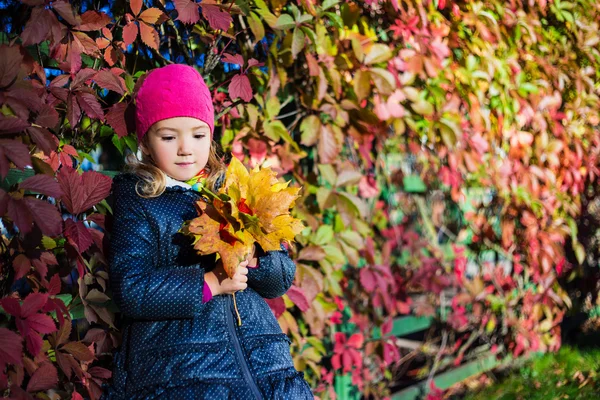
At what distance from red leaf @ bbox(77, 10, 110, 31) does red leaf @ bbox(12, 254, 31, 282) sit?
590 millimetres

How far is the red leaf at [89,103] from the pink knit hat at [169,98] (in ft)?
0.33

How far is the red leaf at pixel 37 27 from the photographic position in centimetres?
144

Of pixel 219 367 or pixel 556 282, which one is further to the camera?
pixel 556 282

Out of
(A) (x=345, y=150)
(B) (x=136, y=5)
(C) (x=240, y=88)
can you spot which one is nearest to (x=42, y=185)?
(B) (x=136, y=5)

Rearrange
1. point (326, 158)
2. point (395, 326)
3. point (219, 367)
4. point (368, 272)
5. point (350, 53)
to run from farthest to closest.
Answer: point (395, 326) → point (368, 272) → point (350, 53) → point (326, 158) → point (219, 367)

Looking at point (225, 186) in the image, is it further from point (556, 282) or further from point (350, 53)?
point (556, 282)

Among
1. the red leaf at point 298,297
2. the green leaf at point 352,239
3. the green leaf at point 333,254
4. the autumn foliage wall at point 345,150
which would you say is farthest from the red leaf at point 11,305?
the green leaf at point 352,239

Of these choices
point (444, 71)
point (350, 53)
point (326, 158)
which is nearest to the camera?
point (326, 158)

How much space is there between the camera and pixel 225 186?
5.23 feet

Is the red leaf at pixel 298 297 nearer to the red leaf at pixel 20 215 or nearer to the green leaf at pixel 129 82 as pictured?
the green leaf at pixel 129 82

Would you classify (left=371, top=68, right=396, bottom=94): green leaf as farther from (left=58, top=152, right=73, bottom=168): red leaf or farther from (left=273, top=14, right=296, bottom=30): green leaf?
(left=58, top=152, right=73, bottom=168): red leaf

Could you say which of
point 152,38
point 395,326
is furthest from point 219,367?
point 395,326

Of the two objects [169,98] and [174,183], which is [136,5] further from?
[174,183]

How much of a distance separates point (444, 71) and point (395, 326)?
146cm
